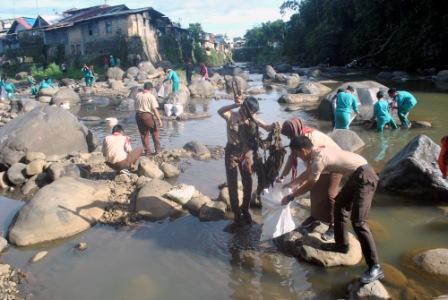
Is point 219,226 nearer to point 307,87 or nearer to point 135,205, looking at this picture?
point 135,205

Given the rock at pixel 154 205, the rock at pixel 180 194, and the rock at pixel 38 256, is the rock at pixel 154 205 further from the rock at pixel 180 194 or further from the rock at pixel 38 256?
the rock at pixel 38 256

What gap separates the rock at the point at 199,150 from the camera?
10.3m

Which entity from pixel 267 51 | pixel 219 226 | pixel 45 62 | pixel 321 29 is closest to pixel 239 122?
pixel 219 226

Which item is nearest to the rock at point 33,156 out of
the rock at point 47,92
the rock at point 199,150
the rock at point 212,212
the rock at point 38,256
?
the rock at point 199,150

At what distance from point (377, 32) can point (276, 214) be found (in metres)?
34.3

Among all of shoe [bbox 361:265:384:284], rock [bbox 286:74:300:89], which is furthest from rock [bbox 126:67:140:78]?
shoe [bbox 361:265:384:284]

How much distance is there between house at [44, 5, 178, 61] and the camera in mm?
39312

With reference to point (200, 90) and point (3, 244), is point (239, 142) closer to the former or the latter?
point (3, 244)

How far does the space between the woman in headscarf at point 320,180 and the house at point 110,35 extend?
3601cm

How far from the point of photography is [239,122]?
5.75 metres

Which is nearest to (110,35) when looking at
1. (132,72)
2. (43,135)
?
(132,72)

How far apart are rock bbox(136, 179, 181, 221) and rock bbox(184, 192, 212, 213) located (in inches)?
6.8

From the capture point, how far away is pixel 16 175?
346 inches

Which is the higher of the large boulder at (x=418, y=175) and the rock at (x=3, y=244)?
the large boulder at (x=418, y=175)
